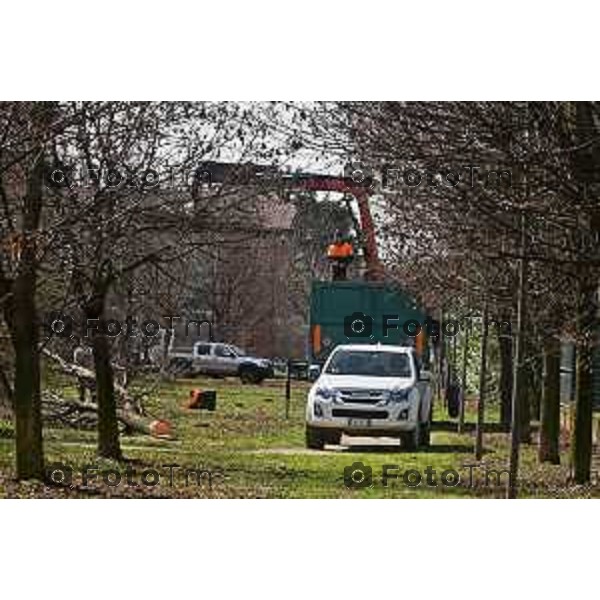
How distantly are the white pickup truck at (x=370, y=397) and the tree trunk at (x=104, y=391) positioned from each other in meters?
1.04

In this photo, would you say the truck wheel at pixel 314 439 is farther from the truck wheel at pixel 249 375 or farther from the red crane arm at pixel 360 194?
the red crane arm at pixel 360 194

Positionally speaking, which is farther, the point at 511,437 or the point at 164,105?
the point at 511,437

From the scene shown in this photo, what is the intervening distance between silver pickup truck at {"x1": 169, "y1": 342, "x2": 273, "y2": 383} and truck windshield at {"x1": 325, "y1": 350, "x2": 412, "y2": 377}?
0.36 meters

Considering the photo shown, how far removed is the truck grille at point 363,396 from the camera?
831cm

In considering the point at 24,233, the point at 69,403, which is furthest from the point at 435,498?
the point at 24,233

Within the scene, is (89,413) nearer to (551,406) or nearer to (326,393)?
(326,393)

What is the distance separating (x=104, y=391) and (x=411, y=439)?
5.49 feet

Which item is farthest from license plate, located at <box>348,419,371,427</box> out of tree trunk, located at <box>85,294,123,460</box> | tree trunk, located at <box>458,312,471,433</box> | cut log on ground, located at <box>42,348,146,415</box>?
tree trunk, located at <box>85,294,123,460</box>

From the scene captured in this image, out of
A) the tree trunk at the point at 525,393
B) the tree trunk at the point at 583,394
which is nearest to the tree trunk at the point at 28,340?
the tree trunk at the point at 525,393

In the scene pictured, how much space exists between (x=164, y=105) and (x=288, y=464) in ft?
6.48

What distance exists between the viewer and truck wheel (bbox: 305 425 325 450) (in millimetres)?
8244

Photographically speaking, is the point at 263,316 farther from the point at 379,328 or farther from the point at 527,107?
the point at 527,107

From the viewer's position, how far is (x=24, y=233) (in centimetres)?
812

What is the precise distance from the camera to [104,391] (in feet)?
27.4
